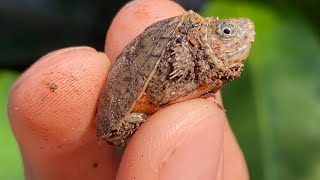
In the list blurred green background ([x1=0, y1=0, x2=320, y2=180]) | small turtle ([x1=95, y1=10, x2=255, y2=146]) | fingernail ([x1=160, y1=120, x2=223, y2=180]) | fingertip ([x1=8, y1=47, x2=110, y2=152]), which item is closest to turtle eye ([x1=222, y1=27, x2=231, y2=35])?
small turtle ([x1=95, y1=10, x2=255, y2=146])

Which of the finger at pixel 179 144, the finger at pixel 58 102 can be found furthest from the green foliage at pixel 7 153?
the finger at pixel 179 144

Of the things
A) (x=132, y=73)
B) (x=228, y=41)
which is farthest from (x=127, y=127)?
(x=228, y=41)

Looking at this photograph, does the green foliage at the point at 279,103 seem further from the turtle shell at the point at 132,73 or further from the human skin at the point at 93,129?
the turtle shell at the point at 132,73

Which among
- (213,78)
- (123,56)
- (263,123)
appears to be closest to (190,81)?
(213,78)

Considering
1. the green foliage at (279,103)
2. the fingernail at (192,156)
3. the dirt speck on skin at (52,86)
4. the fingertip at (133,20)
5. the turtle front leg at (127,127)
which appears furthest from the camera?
the green foliage at (279,103)

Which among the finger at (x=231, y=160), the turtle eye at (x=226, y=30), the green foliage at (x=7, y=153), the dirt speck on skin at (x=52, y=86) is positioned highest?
the turtle eye at (x=226, y=30)

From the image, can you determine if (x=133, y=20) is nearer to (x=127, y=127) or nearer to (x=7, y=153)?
(x=127, y=127)

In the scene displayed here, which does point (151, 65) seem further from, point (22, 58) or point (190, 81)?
point (22, 58)
